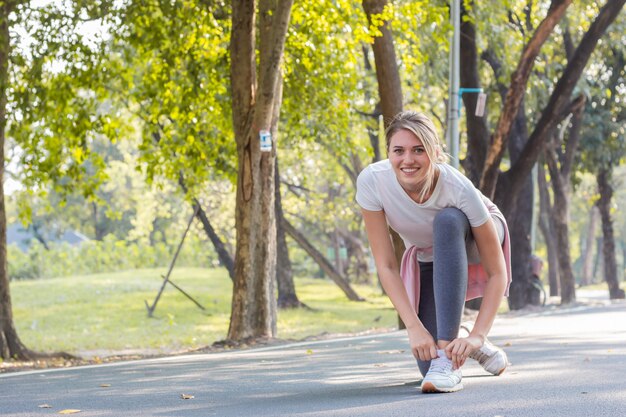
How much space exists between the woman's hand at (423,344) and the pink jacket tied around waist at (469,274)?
38 cm

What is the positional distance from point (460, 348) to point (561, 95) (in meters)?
16.8

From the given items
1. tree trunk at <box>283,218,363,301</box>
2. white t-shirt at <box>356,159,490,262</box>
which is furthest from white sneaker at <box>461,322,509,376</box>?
tree trunk at <box>283,218,363,301</box>

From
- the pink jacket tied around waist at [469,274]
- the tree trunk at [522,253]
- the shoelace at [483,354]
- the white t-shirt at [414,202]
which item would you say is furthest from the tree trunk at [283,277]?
the white t-shirt at [414,202]

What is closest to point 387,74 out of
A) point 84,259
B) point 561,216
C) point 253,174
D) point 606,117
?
point 253,174

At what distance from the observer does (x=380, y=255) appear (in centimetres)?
697

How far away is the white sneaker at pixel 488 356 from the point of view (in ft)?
23.0

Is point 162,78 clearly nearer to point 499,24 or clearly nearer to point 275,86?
point 275,86

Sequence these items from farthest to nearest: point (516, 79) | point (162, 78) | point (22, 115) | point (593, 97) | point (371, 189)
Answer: point (593, 97) → point (516, 79) → point (162, 78) → point (22, 115) → point (371, 189)

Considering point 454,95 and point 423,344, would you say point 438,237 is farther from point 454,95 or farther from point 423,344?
point 454,95

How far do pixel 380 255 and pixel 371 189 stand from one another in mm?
361

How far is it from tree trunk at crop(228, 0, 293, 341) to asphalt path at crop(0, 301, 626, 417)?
11.5 ft

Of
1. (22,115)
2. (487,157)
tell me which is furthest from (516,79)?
(22,115)

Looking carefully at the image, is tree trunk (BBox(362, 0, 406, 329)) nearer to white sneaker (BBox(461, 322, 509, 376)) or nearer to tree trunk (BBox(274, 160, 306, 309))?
white sneaker (BBox(461, 322, 509, 376))

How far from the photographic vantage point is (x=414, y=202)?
6.75m
